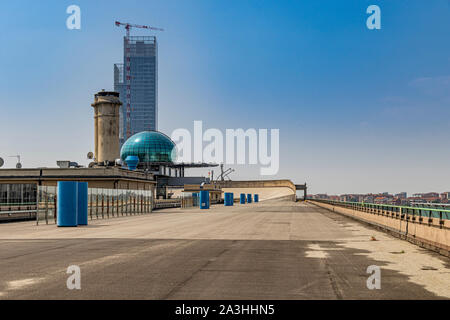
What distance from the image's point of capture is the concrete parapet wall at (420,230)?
16125 millimetres

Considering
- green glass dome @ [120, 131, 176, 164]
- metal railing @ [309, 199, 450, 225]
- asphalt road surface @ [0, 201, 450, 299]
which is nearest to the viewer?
asphalt road surface @ [0, 201, 450, 299]

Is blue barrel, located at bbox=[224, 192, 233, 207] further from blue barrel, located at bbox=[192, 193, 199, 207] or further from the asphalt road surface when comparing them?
the asphalt road surface

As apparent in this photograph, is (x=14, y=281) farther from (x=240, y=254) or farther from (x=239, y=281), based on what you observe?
(x=240, y=254)

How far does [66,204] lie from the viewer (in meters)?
29.3

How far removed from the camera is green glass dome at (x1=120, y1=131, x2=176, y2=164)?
5989 inches

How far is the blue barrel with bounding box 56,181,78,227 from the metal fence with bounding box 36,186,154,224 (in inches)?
103

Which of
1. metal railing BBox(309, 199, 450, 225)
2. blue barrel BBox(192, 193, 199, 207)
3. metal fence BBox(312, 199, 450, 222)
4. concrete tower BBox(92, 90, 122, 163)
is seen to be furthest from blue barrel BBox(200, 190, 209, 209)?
metal railing BBox(309, 199, 450, 225)

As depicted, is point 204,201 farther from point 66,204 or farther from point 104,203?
point 66,204

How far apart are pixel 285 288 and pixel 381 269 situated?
3.89m

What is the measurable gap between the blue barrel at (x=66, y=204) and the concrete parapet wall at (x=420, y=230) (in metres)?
18.4

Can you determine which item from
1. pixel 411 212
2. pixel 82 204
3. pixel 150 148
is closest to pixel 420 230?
pixel 411 212

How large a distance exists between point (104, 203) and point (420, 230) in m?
30.8
